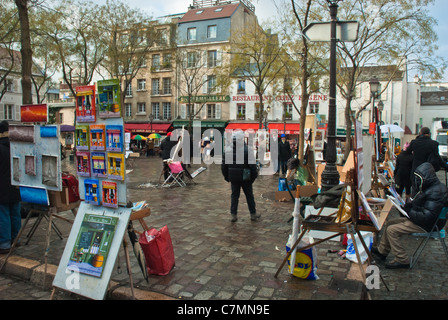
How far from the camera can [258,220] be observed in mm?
6848

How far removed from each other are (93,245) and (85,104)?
5.06ft

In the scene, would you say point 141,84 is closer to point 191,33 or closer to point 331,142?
point 191,33

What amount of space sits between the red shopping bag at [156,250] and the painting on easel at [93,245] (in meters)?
0.63

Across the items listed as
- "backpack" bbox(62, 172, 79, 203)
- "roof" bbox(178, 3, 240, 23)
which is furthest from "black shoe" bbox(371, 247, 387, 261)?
"roof" bbox(178, 3, 240, 23)

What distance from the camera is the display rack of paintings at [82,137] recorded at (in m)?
3.79

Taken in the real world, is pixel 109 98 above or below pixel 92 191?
above

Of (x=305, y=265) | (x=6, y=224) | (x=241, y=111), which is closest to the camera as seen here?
(x=305, y=265)

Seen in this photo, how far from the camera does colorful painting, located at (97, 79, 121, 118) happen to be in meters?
3.52

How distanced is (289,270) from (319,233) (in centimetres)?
→ 102

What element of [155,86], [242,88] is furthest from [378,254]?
[155,86]

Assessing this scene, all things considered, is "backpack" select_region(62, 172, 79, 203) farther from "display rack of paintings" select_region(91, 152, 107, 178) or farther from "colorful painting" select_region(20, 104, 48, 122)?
"display rack of paintings" select_region(91, 152, 107, 178)

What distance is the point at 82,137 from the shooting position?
3842mm
